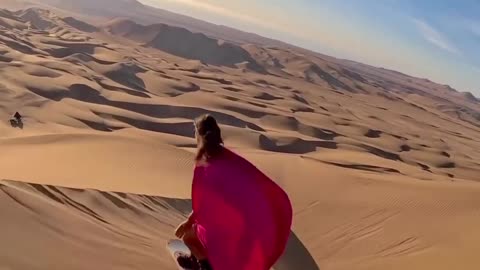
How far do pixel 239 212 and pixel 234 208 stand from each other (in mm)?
29

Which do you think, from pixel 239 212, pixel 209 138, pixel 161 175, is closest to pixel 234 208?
pixel 239 212

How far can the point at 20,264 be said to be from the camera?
4.16 metres

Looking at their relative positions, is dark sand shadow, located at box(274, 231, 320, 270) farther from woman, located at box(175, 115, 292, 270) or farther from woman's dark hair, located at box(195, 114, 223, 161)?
woman's dark hair, located at box(195, 114, 223, 161)

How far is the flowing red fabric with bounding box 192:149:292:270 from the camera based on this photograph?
9.09ft

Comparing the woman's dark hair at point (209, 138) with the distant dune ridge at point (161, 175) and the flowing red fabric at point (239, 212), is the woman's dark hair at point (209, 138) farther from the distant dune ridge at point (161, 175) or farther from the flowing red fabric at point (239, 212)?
the distant dune ridge at point (161, 175)

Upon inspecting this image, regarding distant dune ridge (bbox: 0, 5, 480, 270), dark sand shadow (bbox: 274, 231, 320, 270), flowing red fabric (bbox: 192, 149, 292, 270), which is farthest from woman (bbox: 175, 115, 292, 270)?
dark sand shadow (bbox: 274, 231, 320, 270)

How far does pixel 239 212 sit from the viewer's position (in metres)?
2.76

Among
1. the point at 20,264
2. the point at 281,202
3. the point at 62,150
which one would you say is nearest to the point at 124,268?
the point at 20,264

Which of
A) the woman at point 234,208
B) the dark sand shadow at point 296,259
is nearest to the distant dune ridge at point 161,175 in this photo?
the dark sand shadow at point 296,259

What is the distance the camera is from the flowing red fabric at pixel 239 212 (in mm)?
2770

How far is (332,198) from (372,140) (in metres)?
19.1

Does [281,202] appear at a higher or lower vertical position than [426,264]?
higher

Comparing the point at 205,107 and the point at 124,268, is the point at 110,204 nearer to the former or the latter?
the point at 124,268

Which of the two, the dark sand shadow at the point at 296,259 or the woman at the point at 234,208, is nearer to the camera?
the woman at the point at 234,208
